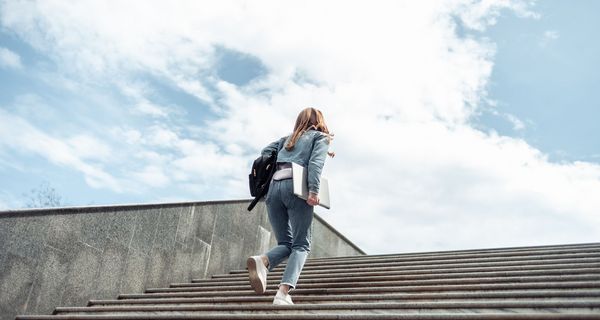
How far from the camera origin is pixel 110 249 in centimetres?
583

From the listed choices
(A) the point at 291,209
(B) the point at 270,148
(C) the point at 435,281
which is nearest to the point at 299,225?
(A) the point at 291,209

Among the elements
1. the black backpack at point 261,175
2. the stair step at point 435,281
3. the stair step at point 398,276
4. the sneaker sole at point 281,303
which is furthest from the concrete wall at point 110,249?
the sneaker sole at point 281,303

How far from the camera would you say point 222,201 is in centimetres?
777

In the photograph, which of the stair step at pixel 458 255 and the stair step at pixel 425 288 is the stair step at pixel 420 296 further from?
the stair step at pixel 458 255

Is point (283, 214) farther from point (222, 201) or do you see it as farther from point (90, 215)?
point (222, 201)

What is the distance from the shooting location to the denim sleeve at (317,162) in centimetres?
412

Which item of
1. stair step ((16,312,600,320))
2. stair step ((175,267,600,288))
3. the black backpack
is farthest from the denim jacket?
stair step ((175,267,600,288))

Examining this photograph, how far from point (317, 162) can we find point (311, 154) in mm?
123

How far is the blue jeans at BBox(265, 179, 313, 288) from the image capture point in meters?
4.11

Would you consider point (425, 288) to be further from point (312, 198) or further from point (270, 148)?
point (270, 148)

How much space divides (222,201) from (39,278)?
3.11 m

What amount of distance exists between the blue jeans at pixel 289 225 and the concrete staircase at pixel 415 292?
343 millimetres

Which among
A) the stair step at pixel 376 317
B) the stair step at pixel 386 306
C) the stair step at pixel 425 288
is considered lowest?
the stair step at pixel 376 317

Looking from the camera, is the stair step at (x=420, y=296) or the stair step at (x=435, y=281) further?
the stair step at (x=435, y=281)
